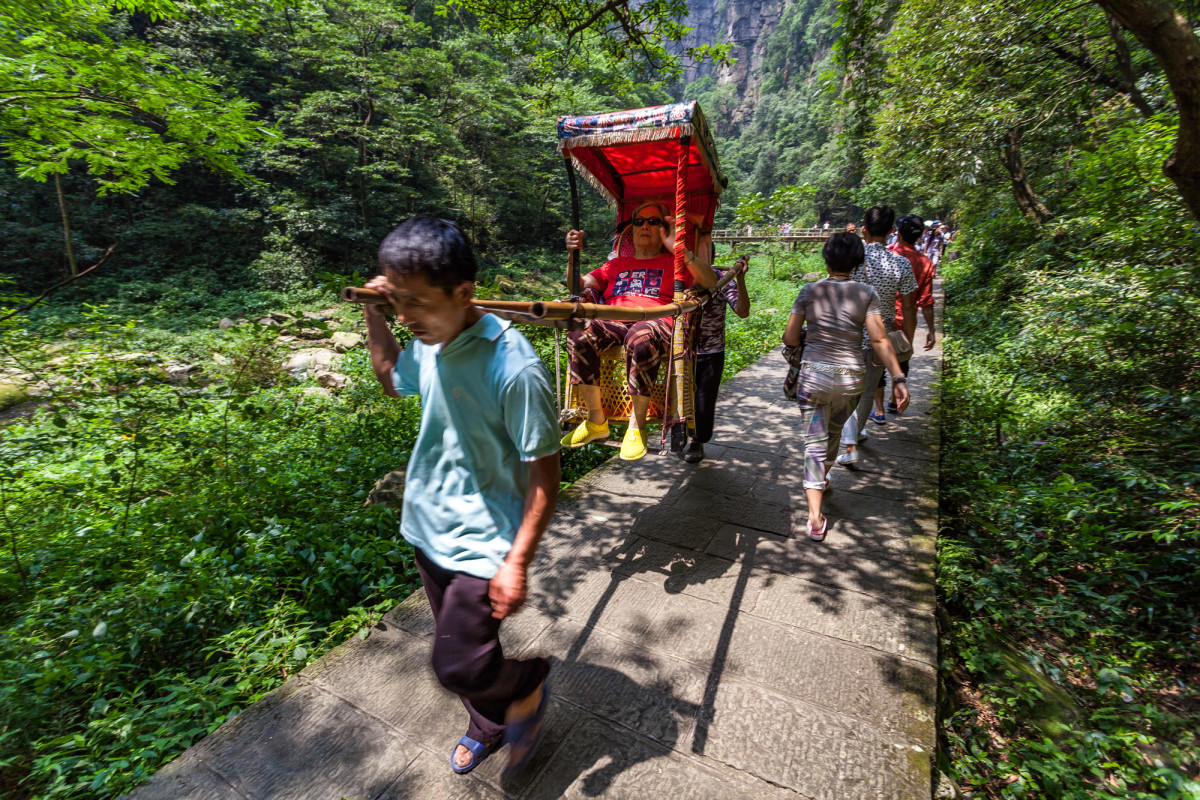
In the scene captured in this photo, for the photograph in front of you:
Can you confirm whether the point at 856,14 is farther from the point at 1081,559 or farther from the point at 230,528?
the point at 230,528

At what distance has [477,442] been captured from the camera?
1.55 meters

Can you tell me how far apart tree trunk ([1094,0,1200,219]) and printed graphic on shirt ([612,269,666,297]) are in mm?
2530

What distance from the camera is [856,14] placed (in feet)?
16.6

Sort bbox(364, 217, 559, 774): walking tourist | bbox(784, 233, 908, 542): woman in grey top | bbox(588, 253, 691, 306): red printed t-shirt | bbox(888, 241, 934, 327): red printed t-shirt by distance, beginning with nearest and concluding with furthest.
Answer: bbox(364, 217, 559, 774): walking tourist, bbox(784, 233, 908, 542): woman in grey top, bbox(588, 253, 691, 306): red printed t-shirt, bbox(888, 241, 934, 327): red printed t-shirt

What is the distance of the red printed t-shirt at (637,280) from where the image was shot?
11.4ft

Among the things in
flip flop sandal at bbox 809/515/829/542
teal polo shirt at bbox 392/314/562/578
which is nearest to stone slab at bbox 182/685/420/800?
teal polo shirt at bbox 392/314/562/578

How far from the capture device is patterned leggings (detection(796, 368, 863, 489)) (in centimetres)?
309

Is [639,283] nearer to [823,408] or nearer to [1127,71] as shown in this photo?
[823,408]

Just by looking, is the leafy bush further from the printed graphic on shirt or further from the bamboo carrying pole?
the printed graphic on shirt

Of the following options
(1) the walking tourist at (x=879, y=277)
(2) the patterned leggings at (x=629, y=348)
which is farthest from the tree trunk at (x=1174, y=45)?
(2) the patterned leggings at (x=629, y=348)

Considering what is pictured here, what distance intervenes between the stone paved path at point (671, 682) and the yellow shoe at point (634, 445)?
748 millimetres

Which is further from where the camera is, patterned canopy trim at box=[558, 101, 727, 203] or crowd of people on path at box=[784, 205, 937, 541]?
crowd of people on path at box=[784, 205, 937, 541]

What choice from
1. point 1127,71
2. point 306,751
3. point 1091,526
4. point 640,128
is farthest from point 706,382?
point 1127,71

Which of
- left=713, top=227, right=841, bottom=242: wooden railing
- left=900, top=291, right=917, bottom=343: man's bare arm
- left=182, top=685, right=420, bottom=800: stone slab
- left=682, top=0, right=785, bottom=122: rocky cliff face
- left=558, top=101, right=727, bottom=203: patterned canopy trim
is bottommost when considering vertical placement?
left=182, top=685, right=420, bottom=800: stone slab
